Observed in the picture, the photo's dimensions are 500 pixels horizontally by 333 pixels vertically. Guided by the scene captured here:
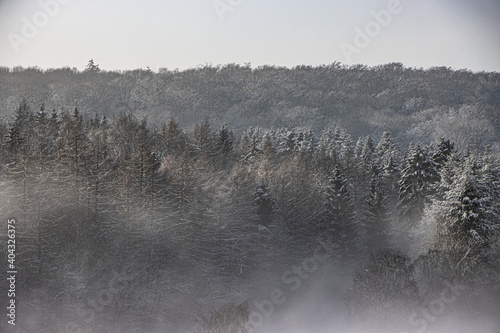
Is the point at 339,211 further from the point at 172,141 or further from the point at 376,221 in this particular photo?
the point at 172,141

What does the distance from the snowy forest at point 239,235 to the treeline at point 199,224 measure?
0.13 metres

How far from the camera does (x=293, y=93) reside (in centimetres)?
19350

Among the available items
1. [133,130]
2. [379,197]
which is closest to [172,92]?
[133,130]

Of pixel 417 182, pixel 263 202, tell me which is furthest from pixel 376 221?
pixel 263 202

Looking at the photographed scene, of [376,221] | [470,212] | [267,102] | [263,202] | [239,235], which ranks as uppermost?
[267,102]

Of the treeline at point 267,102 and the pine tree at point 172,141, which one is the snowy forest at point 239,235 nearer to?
the pine tree at point 172,141

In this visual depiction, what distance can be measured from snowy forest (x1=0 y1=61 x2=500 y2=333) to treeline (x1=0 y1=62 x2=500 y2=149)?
274 feet

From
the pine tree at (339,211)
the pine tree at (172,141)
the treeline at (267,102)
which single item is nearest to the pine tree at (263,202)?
Answer: the pine tree at (339,211)

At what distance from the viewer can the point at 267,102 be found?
582 feet

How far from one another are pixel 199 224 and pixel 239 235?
4427 millimetres

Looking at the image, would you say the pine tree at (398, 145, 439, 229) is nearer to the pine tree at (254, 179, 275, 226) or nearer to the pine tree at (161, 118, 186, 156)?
the pine tree at (254, 179, 275, 226)

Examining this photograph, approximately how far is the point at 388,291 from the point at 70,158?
24.8 metres

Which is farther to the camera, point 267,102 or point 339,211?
point 267,102

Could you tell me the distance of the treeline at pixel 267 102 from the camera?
474 ft
